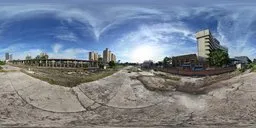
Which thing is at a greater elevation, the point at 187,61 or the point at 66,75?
the point at 187,61

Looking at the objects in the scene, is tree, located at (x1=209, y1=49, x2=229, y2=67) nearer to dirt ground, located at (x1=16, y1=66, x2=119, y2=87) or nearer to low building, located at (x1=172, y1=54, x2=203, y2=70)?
low building, located at (x1=172, y1=54, x2=203, y2=70)

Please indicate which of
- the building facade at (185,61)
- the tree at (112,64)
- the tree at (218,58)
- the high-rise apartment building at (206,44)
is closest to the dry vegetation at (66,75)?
the tree at (112,64)

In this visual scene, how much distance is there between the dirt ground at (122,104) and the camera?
14.3 ft

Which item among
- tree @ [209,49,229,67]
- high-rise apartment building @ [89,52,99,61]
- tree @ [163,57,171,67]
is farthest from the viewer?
tree @ [163,57,171,67]

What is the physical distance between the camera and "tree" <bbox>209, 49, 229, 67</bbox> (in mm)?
4293

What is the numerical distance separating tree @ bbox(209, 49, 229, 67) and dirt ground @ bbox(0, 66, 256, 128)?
0.41 metres

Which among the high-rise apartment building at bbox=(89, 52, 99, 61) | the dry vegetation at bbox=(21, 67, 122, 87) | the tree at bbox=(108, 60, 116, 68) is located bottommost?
the dry vegetation at bbox=(21, 67, 122, 87)

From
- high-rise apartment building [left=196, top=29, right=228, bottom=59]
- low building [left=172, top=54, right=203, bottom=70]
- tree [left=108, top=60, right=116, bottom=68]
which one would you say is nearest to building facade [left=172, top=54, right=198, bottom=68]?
low building [left=172, top=54, right=203, bottom=70]

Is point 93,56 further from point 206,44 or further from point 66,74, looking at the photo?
point 206,44

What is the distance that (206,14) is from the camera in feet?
15.4

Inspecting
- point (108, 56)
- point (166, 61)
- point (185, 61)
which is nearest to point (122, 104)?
point (108, 56)

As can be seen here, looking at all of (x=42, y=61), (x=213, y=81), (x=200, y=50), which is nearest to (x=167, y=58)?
(x=200, y=50)

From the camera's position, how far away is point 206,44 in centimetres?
451

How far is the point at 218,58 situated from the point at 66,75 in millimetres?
2104
